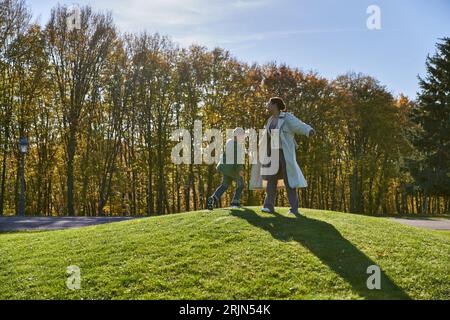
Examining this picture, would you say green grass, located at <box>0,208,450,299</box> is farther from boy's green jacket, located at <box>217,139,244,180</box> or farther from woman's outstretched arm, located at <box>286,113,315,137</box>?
woman's outstretched arm, located at <box>286,113,315,137</box>

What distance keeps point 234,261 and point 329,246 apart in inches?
74.9

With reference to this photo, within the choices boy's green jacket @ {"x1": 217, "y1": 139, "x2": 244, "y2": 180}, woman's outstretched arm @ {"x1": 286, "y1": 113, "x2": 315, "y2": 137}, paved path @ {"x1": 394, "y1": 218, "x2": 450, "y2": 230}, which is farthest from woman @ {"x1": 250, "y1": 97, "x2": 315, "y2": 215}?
paved path @ {"x1": 394, "y1": 218, "x2": 450, "y2": 230}

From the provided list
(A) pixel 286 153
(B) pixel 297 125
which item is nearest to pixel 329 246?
(A) pixel 286 153

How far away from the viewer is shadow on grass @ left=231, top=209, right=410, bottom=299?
6.64 metres

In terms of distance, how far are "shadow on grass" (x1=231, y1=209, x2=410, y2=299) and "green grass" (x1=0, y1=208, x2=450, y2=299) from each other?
2 centimetres

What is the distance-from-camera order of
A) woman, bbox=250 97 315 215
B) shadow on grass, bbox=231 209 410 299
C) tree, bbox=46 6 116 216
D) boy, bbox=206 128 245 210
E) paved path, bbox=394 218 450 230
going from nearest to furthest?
shadow on grass, bbox=231 209 410 299
woman, bbox=250 97 315 215
boy, bbox=206 128 245 210
paved path, bbox=394 218 450 230
tree, bbox=46 6 116 216

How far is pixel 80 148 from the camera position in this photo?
36.6 metres

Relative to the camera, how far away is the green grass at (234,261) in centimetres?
671

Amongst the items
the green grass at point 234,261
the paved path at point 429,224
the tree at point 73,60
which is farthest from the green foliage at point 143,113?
the green grass at point 234,261

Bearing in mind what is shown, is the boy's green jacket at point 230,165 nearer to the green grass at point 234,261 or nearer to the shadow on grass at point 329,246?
the shadow on grass at point 329,246

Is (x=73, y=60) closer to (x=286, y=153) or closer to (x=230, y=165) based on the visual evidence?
(x=230, y=165)

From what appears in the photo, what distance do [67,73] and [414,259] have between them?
30374mm

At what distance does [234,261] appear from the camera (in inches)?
304

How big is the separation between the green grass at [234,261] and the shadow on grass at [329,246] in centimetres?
2
